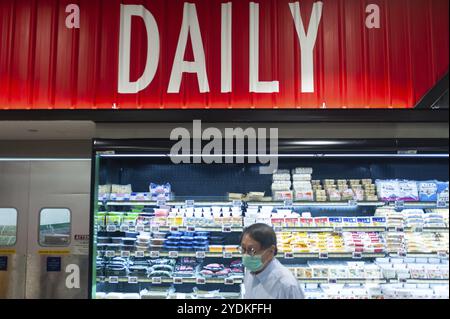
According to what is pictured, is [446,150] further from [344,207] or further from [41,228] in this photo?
[41,228]

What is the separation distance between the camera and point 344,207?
390cm

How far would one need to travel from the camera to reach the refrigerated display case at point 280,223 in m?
3.66

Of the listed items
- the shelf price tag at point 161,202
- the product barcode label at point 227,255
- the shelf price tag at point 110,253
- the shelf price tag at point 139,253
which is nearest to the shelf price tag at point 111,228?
the shelf price tag at point 110,253

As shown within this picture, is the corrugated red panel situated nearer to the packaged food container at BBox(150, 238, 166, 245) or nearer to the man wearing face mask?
the packaged food container at BBox(150, 238, 166, 245)

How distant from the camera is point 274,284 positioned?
2889 mm

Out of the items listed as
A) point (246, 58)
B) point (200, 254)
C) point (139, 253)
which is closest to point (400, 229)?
point (200, 254)

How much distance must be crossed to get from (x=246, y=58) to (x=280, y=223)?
1559 mm

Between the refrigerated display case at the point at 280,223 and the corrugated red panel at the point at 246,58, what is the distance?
0.61 m

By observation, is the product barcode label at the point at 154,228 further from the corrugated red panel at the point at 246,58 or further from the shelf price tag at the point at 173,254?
the corrugated red panel at the point at 246,58

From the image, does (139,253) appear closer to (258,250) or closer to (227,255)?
(227,255)

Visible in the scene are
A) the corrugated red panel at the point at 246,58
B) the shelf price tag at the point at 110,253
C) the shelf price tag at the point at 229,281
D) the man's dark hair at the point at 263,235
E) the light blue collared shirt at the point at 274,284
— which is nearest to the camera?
the light blue collared shirt at the point at 274,284

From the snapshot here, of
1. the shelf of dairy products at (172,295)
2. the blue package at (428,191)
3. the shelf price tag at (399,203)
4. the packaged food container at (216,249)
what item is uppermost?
the blue package at (428,191)

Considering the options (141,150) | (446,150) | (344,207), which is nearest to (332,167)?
(344,207)

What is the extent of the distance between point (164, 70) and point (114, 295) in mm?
2058
